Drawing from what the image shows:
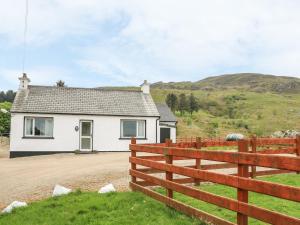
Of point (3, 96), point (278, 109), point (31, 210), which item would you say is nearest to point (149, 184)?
point (31, 210)

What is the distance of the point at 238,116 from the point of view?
97.2m

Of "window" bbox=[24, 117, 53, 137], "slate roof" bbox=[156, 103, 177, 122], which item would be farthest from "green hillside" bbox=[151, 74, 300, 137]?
"window" bbox=[24, 117, 53, 137]

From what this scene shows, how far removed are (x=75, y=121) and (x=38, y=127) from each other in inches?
105

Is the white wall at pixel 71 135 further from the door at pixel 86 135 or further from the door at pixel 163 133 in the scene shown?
the door at pixel 163 133

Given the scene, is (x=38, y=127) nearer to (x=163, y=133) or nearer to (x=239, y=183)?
(x=163, y=133)

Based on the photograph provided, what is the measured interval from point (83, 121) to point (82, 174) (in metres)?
14.4

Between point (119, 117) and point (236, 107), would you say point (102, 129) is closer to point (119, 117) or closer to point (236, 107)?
point (119, 117)

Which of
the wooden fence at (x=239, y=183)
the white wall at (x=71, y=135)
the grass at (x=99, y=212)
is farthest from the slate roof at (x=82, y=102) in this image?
the wooden fence at (x=239, y=183)

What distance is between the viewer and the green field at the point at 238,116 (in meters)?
67.8

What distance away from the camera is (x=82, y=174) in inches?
614

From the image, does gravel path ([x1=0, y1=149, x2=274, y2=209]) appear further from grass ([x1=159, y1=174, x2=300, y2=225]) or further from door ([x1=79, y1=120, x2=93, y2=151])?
door ([x1=79, y1=120, x2=93, y2=151])

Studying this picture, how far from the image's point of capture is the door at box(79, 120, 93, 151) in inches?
1160

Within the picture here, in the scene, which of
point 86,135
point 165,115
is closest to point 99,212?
point 86,135

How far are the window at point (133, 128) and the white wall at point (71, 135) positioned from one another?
387 mm
